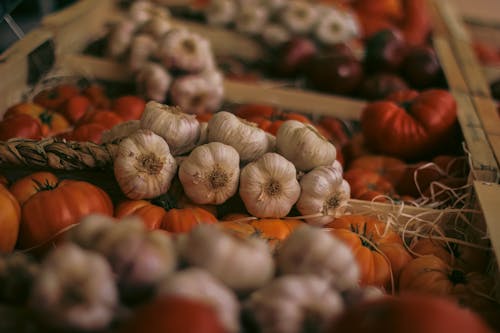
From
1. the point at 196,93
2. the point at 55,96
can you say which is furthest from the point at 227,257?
the point at 55,96

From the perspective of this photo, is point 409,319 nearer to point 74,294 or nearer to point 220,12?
point 74,294

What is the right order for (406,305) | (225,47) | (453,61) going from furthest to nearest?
(225,47)
(453,61)
(406,305)

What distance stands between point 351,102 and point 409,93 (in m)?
0.31

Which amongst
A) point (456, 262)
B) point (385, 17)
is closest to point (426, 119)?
point (456, 262)

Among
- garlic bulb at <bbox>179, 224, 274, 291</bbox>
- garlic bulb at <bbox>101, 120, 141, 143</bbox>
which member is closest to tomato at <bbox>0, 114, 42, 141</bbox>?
garlic bulb at <bbox>101, 120, 141, 143</bbox>

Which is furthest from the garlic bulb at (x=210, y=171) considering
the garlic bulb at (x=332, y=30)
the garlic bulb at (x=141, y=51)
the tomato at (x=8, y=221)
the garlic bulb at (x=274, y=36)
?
the garlic bulb at (x=332, y=30)

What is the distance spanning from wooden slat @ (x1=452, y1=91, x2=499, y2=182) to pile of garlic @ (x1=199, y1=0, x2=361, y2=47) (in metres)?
1.02

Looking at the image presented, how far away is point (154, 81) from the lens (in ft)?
→ 7.58

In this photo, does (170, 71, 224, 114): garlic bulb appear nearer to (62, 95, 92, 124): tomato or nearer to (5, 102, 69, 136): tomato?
(62, 95, 92, 124): tomato

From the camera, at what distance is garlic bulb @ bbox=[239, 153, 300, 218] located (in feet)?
4.84

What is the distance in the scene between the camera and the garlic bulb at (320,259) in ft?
3.18

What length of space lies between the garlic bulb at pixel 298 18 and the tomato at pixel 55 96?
4.41 feet

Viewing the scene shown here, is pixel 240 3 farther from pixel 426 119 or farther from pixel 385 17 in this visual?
pixel 426 119

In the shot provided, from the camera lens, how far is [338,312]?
2.93 feet
